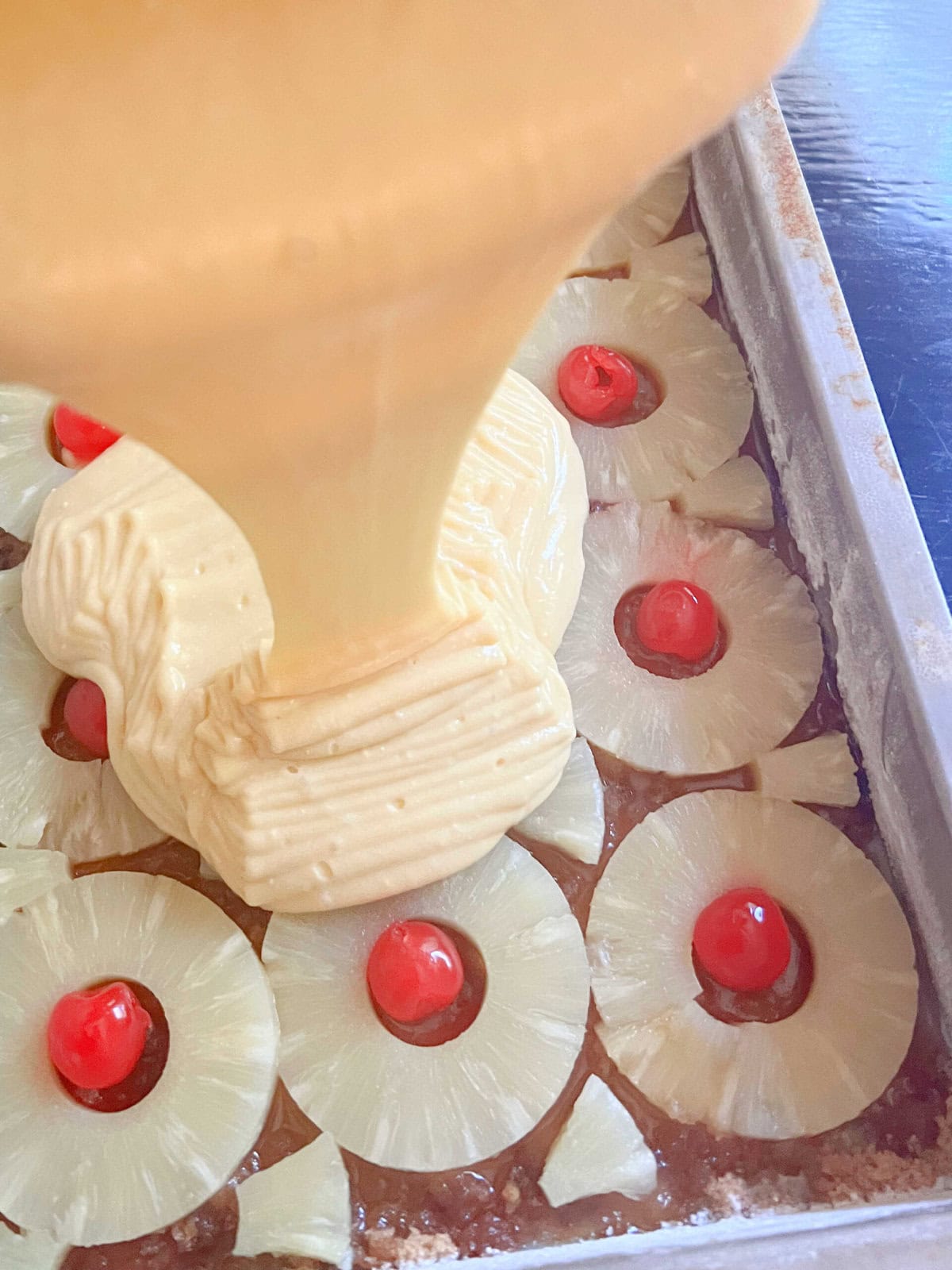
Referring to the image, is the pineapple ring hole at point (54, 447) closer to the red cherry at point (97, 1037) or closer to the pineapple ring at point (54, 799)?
the pineapple ring at point (54, 799)

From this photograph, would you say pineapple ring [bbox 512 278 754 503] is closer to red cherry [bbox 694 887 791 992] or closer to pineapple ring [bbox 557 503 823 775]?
pineapple ring [bbox 557 503 823 775]

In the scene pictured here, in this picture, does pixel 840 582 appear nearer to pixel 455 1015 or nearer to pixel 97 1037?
pixel 455 1015

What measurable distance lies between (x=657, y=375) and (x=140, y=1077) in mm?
718

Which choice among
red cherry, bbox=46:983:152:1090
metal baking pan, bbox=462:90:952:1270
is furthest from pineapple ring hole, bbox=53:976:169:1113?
metal baking pan, bbox=462:90:952:1270

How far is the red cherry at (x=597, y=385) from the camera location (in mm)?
956

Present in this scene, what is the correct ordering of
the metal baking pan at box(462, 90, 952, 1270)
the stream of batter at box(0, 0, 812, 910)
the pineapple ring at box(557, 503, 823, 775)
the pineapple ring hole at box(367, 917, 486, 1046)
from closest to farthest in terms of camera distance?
the stream of batter at box(0, 0, 812, 910) < the metal baking pan at box(462, 90, 952, 1270) < the pineapple ring hole at box(367, 917, 486, 1046) < the pineapple ring at box(557, 503, 823, 775)

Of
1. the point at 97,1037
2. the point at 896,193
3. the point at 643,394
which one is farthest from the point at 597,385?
the point at 97,1037

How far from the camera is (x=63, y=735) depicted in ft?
2.69

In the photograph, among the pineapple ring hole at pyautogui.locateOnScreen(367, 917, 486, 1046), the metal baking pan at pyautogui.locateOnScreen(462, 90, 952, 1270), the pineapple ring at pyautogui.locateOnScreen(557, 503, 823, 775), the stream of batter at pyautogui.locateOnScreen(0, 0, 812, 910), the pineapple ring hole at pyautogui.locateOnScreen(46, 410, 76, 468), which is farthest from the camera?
the pineapple ring hole at pyautogui.locateOnScreen(46, 410, 76, 468)

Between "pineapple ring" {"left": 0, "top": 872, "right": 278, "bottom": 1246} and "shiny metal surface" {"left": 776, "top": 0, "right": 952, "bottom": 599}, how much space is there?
642mm

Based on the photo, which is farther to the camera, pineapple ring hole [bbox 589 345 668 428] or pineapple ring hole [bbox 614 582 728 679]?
pineapple ring hole [bbox 589 345 668 428]

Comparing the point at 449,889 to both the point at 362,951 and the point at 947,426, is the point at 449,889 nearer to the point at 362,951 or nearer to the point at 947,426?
the point at 362,951

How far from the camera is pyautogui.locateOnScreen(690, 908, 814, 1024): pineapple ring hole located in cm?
74

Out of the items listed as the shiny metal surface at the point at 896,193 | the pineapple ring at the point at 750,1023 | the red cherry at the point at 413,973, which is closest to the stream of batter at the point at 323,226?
the red cherry at the point at 413,973
